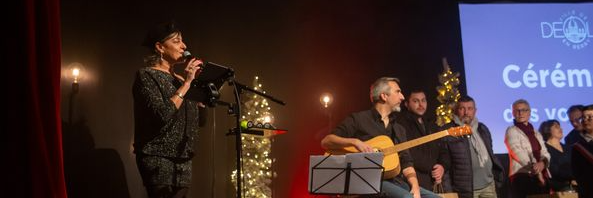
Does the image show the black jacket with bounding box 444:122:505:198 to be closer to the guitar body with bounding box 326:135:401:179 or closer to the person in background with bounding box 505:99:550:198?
the person in background with bounding box 505:99:550:198

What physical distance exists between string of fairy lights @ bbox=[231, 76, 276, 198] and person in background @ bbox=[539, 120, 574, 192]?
130 inches

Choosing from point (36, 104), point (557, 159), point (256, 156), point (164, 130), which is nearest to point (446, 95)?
point (557, 159)

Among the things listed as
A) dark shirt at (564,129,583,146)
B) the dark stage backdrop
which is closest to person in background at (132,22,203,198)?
the dark stage backdrop

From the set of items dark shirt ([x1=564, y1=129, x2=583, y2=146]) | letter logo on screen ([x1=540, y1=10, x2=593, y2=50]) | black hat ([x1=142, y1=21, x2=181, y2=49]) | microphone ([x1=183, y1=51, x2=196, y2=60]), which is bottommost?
dark shirt ([x1=564, y1=129, x2=583, y2=146])

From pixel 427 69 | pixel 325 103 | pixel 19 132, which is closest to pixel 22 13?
pixel 19 132

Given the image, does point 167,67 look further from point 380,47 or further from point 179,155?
point 380,47

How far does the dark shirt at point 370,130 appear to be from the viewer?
504 centimetres

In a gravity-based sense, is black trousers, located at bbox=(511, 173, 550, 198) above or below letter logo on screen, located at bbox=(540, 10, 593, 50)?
below

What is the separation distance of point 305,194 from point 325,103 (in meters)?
1.20

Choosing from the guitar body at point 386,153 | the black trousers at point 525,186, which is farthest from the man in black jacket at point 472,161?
the guitar body at point 386,153

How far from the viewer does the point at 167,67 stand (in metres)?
3.79

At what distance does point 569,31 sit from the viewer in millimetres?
7367

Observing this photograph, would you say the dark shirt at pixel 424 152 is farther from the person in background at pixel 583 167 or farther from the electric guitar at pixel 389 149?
the person in background at pixel 583 167

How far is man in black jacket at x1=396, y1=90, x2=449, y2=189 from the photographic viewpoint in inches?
223
